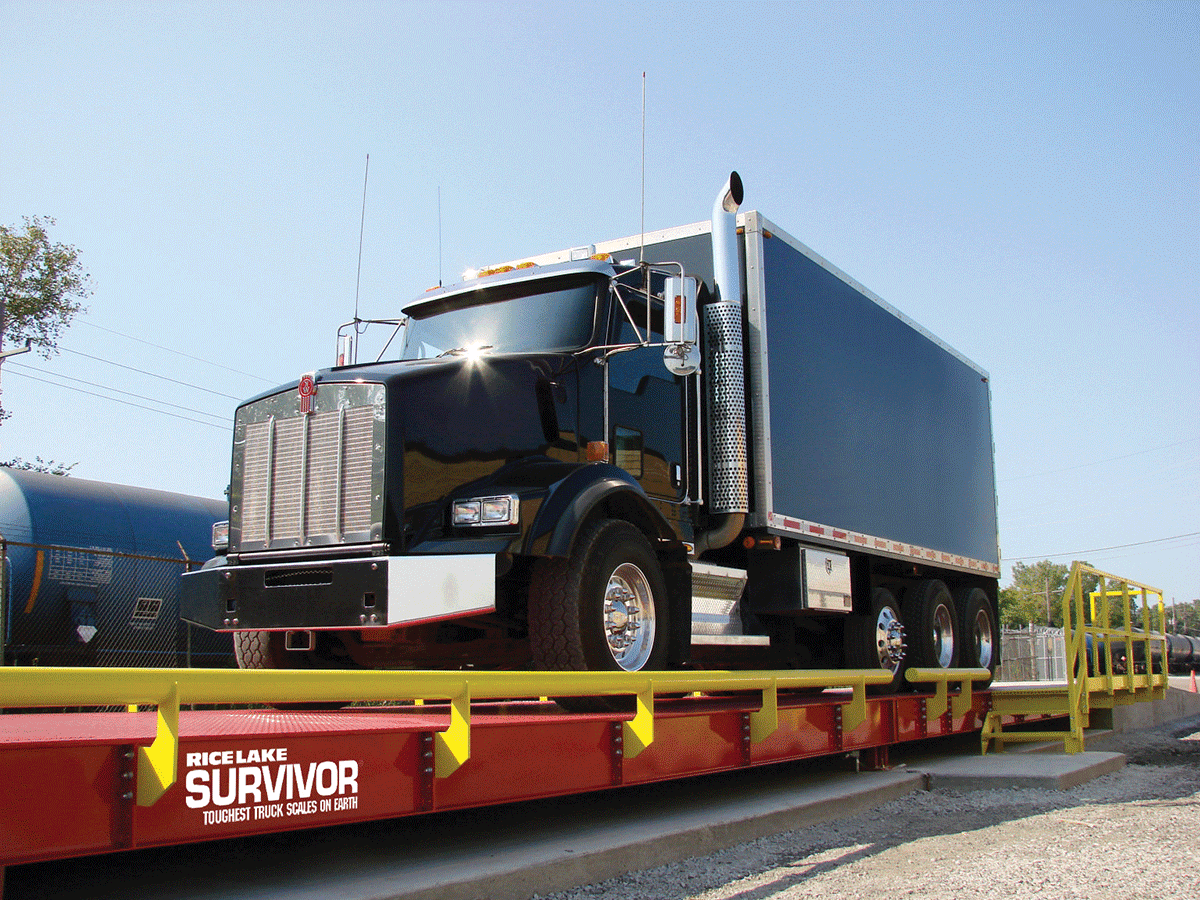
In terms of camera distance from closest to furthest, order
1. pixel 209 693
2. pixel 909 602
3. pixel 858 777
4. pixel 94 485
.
A: pixel 209 693 < pixel 858 777 < pixel 909 602 < pixel 94 485

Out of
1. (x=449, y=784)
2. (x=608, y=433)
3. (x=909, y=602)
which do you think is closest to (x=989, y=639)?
(x=909, y=602)

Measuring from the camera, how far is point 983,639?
11188mm

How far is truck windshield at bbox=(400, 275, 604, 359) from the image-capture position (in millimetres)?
6324

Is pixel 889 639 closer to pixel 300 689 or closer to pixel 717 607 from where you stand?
pixel 717 607

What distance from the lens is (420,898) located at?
143 inches

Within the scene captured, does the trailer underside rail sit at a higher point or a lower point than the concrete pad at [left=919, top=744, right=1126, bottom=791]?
higher

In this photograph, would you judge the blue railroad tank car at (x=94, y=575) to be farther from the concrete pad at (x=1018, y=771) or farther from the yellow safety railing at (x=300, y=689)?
the yellow safety railing at (x=300, y=689)

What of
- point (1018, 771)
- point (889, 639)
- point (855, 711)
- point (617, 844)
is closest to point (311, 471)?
point (617, 844)

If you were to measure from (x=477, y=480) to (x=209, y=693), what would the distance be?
239cm

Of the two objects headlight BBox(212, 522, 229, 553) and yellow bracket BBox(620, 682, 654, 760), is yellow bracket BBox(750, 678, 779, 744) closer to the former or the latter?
yellow bracket BBox(620, 682, 654, 760)

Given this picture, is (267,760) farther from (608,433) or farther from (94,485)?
(94,485)

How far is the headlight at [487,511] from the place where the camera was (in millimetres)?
5082

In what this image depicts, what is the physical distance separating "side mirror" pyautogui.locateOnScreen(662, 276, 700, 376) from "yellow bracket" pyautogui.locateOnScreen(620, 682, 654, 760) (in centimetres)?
178

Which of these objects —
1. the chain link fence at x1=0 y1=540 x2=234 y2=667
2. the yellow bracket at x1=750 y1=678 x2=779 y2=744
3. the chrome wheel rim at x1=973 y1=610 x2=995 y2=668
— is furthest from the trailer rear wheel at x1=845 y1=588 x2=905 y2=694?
the chain link fence at x1=0 y1=540 x2=234 y2=667
